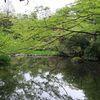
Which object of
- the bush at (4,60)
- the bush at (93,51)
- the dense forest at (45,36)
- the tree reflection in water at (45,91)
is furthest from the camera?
the bush at (93,51)

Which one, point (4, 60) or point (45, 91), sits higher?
point (45, 91)

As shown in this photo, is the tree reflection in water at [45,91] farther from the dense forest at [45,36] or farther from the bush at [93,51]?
the bush at [93,51]

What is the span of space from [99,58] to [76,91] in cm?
1875

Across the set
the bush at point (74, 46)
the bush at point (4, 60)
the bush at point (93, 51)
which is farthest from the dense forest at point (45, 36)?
the bush at point (74, 46)

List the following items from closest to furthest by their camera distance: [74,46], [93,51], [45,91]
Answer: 1. [45,91]
2. [93,51]
3. [74,46]

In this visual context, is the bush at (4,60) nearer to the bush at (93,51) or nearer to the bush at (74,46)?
the bush at (74,46)

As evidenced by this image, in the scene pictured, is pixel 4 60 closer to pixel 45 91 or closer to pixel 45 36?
pixel 45 91

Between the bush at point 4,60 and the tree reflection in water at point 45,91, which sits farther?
the bush at point 4,60

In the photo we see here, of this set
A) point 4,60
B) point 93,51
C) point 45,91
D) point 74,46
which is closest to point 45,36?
point 45,91

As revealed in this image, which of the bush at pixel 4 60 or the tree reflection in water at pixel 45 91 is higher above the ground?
the tree reflection in water at pixel 45 91

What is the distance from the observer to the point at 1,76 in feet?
70.9

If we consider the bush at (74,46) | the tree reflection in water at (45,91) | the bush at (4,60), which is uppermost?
the tree reflection in water at (45,91)

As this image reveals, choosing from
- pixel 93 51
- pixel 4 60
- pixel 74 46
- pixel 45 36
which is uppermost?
pixel 45 36

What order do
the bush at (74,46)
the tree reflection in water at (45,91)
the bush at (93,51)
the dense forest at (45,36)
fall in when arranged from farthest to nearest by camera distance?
the bush at (74,46) < the bush at (93,51) < the tree reflection in water at (45,91) < the dense forest at (45,36)
